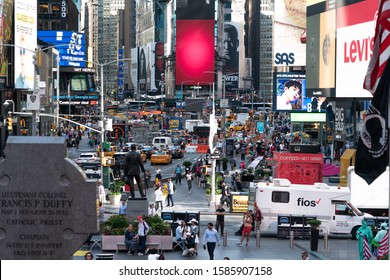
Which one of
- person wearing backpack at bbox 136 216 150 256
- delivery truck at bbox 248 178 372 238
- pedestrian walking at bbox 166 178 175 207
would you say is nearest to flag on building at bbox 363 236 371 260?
person wearing backpack at bbox 136 216 150 256

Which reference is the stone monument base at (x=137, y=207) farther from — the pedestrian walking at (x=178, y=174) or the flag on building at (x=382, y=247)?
the pedestrian walking at (x=178, y=174)

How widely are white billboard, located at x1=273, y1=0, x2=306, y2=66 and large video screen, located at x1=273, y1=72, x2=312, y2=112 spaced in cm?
1010

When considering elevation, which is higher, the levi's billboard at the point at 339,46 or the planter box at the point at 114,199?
the levi's billboard at the point at 339,46

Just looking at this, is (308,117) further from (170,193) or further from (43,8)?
(43,8)

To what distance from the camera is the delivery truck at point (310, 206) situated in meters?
36.5

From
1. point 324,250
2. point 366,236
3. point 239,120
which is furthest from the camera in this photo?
point 239,120

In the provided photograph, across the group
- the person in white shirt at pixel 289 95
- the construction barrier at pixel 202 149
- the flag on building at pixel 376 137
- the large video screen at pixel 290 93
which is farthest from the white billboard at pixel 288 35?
the flag on building at pixel 376 137

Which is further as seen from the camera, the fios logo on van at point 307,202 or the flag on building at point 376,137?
the fios logo on van at point 307,202

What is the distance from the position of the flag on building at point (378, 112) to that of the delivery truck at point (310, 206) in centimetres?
2419

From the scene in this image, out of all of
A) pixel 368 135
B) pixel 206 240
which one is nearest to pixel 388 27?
pixel 368 135

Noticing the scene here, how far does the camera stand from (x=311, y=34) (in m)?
81.9
